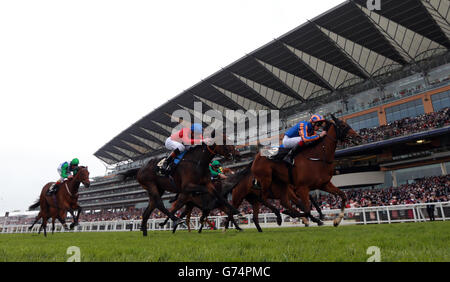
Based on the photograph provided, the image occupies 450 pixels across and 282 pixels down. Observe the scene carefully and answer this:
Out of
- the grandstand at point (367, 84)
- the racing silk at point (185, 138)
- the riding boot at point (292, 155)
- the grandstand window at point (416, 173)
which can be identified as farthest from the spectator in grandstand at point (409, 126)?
the racing silk at point (185, 138)

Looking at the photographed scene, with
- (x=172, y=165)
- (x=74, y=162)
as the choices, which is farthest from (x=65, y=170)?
(x=172, y=165)

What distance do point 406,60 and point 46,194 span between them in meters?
38.3

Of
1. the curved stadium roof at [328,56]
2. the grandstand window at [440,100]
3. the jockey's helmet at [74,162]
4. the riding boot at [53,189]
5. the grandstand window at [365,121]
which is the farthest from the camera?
the grandstand window at [365,121]

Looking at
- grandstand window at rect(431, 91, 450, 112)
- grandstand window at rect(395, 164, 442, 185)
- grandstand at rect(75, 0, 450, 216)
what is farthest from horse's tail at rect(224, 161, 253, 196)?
grandstand window at rect(431, 91, 450, 112)

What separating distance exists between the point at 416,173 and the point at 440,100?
8.37 m

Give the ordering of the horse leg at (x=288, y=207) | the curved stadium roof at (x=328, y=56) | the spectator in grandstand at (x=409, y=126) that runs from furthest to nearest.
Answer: the curved stadium roof at (x=328, y=56)
the spectator in grandstand at (x=409, y=126)
the horse leg at (x=288, y=207)

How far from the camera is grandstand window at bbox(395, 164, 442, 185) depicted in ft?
95.9

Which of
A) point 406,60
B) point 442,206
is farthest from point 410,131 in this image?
point 442,206

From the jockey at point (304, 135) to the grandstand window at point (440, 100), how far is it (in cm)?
3130

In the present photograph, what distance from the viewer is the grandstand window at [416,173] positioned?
1151 inches

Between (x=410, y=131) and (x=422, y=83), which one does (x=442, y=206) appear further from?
(x=422, y=83)

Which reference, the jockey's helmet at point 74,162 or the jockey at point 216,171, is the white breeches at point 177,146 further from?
the jockey's helmet at point 74,162

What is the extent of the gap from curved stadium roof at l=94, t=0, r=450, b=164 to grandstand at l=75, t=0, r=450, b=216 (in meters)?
0.10

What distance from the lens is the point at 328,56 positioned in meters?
34.0
